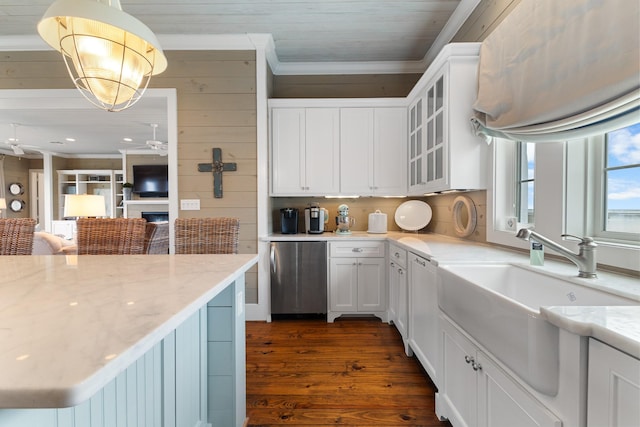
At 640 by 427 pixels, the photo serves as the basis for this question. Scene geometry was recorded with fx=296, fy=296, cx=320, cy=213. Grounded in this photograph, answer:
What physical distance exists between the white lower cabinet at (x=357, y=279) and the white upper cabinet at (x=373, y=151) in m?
0.66

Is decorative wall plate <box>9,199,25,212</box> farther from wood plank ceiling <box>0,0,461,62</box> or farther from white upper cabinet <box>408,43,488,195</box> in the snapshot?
white upper cabinet <box>408,43,488,195</box>

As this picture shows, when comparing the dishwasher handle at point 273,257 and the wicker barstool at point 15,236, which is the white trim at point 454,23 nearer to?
the dishwasher handle at point 273,257

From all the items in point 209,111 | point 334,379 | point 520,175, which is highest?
point 209,111

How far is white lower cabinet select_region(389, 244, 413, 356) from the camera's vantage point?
2289 millimetres

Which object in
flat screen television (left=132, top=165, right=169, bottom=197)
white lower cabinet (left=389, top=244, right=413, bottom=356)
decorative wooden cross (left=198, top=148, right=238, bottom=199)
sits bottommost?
white lower cabinet (left=389, top=244, right=413, bottom=356)

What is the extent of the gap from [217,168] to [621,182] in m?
2.91

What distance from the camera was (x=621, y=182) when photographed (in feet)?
4.17

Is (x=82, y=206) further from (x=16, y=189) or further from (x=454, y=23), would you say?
(x=16, y=189)

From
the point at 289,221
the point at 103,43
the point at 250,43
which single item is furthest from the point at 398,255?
the point at 250,43

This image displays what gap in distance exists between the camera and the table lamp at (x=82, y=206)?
4230 mm

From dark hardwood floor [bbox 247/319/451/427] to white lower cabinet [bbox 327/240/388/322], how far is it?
22 centimetres

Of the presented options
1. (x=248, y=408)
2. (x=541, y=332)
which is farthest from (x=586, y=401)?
(x=248, y=408)

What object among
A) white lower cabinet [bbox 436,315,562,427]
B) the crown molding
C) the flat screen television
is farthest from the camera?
the flat screen television

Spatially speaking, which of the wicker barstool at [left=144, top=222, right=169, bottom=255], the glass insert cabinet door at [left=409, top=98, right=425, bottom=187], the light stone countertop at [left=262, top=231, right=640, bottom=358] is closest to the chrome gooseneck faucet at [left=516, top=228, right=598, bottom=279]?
the light stone countertop at [left=262, top=231, right=640, bottom=358]
